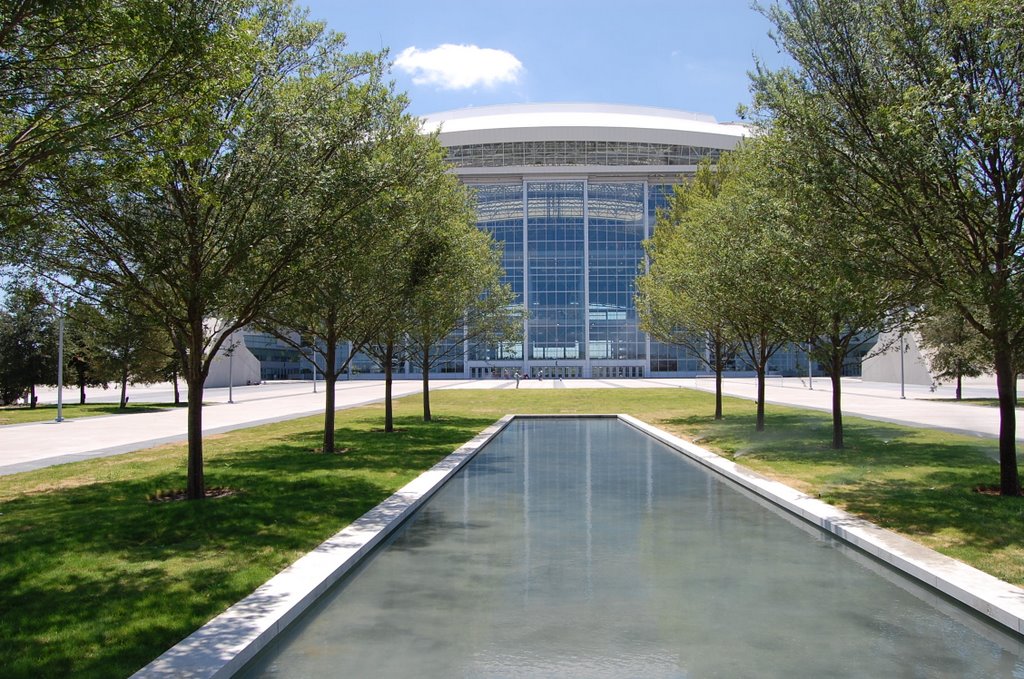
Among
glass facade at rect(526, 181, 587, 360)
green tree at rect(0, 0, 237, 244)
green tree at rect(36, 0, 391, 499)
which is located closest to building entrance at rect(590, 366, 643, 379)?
glass facade at rect(526, 181, 587, 360)

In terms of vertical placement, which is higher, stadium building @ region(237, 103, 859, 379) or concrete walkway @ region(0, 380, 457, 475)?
stadium building @ region(237, 103, 859, 379)

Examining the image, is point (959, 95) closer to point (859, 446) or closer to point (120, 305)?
point (859, 446)

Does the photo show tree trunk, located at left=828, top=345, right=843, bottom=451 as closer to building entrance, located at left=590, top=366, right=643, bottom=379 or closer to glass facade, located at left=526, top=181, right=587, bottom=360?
glass facade, located at left=526, top=181, right=587, bottom=360

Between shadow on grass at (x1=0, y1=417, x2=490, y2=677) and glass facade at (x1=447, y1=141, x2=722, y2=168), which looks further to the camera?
glass facade at (x1=447, y1=141, x2=722, y2=168)

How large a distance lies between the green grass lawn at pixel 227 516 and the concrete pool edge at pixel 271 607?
0.21 m

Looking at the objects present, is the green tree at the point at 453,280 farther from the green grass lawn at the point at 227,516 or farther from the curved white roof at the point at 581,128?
the curved white roof at the point at 581,128

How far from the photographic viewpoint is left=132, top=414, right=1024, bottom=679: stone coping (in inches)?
219

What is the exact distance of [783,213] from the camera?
44.3 ft

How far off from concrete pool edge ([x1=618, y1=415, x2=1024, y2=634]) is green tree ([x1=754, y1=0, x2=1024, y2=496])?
3.61 meters

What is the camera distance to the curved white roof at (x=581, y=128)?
285 ft

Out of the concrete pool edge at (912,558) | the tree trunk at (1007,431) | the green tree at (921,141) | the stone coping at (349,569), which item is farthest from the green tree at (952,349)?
the stone coping at (349,569)

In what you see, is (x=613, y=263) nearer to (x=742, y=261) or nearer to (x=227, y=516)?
(x=742, y=261)

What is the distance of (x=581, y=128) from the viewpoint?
86.8 m

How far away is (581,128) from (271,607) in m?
85.3
